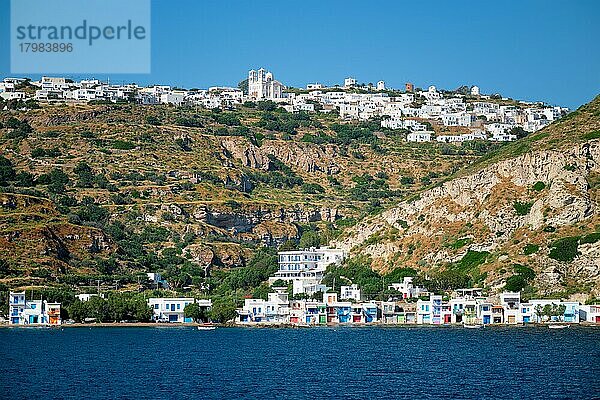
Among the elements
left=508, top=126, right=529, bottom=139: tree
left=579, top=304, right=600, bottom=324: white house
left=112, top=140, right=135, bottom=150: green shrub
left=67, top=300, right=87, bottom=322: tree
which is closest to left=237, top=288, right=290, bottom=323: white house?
left=67, top=300, right=87, bottom=322: tree

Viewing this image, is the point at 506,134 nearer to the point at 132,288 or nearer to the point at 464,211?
the point at 464,211

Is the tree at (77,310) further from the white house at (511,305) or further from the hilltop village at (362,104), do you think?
the hilltop village at (362,104)

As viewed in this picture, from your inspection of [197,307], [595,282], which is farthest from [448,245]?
[197,307]

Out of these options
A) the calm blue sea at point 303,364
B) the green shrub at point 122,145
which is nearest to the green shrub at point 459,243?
the calm blue sea at point 303,364

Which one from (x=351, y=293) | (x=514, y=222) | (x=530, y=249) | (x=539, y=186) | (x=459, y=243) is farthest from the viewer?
(x=539, y=186)

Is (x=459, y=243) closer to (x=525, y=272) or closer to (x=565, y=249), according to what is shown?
(x=525, y=272)

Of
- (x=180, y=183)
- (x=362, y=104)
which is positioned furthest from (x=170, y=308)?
(x=362, y=104)

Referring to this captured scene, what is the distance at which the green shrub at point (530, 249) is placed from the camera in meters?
94.9

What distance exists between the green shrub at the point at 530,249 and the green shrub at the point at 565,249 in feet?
4.21

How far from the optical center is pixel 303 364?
63.5m

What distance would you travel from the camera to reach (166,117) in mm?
154375

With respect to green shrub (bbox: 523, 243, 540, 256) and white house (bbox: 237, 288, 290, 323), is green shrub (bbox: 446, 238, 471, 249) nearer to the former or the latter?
green shrub (bbox: 523, 243, 540, 256)

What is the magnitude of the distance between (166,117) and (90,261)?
5184 cm

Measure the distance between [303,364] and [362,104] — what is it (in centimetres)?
12625
